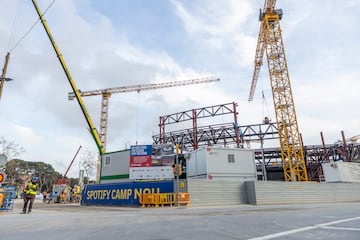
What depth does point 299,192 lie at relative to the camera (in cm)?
2288

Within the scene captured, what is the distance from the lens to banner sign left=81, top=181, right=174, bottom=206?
19.8 m

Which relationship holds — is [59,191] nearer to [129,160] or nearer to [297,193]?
[129,160]

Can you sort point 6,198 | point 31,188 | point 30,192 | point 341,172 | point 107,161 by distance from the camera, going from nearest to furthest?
point 30,192 < point 31,188 < point 6,198 < point 341,172 < point 107,161

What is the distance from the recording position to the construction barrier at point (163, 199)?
18638 millimetres

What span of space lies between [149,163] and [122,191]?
687cm

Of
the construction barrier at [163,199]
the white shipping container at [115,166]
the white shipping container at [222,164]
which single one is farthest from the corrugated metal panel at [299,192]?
the white shipping container at [115,166]

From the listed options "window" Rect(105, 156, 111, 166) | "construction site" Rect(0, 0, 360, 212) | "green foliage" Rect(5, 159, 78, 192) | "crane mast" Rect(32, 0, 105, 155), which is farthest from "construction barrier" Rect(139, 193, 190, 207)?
"green foliage" Rect(5, 159, 78, 192)

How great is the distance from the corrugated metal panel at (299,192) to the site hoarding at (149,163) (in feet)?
29.7

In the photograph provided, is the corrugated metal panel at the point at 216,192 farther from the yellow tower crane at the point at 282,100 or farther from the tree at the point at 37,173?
the tree at the point at 37,173

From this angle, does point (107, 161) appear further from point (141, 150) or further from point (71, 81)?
point (71, 81)

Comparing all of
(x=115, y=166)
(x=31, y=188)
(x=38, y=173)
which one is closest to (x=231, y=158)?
(x=115, y=166)

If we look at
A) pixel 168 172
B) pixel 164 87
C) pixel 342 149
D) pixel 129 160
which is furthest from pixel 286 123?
pixel 164 87

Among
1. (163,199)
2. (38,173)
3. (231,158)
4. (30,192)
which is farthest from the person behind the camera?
(38,173)

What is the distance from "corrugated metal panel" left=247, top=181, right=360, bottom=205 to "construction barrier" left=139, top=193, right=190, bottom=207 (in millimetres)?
6229
